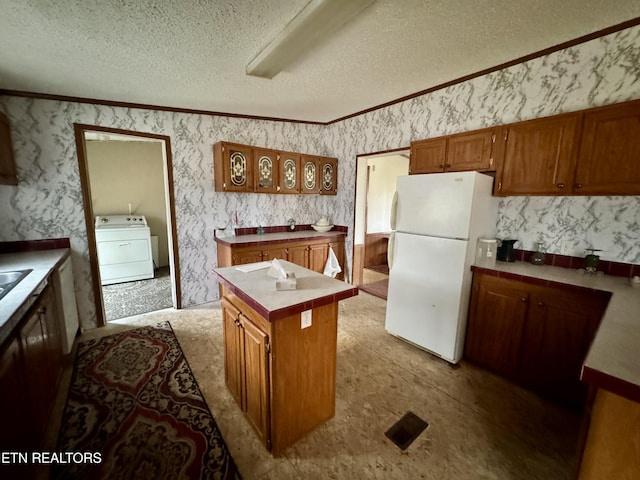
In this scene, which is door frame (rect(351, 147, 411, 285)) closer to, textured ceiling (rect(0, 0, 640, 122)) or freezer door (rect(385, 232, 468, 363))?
textured ceiling (rect(0, 0, 640, 122))

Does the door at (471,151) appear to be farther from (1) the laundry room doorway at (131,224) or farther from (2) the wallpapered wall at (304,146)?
(1) the laundry room doorway at (131,224)

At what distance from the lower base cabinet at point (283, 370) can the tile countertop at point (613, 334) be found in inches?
42.4

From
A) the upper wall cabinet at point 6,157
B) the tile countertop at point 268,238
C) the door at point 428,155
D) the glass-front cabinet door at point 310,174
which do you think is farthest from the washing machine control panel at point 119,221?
the door at point 428,155

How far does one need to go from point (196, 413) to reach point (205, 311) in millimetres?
1721

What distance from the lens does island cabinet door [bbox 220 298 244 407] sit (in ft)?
5.37

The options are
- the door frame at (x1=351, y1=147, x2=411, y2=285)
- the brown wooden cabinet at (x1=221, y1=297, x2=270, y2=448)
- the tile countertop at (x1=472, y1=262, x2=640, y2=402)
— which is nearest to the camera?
the tile countertop at (x1=472, y1=262, x2=640, y2=402)

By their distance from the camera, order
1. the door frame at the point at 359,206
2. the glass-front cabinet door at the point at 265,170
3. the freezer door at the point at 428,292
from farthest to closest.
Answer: the door frame at the point at 359,206, the glass-front cabinet door at the point at 265,170, the freezer door at the point at 428,292

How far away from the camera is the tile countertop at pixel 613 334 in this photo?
32.1 inches

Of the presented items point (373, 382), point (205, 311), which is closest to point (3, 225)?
point (205, 311)

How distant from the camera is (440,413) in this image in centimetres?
178

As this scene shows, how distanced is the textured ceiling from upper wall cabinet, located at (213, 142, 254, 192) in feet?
2.07

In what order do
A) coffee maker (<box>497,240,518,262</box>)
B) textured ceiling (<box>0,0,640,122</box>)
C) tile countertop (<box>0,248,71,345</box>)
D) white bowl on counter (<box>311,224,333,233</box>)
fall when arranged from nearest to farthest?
tile countertop (<box>0,248,71,345</box>)
textured ceiling (<box>0,0,640,122</box>)
coffee maker (<box>497,240,518,262</box>)
white bowl on counter (<box>311,224,333,233</box>)

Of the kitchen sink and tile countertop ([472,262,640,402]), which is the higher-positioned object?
tile countertop ([472,262,640,402])

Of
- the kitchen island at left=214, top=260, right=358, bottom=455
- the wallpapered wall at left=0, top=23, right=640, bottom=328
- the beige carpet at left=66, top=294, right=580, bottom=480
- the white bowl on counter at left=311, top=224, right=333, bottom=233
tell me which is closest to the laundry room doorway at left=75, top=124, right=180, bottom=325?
the wallpapered wall at left=0, top=23, right=640, bottom=328
